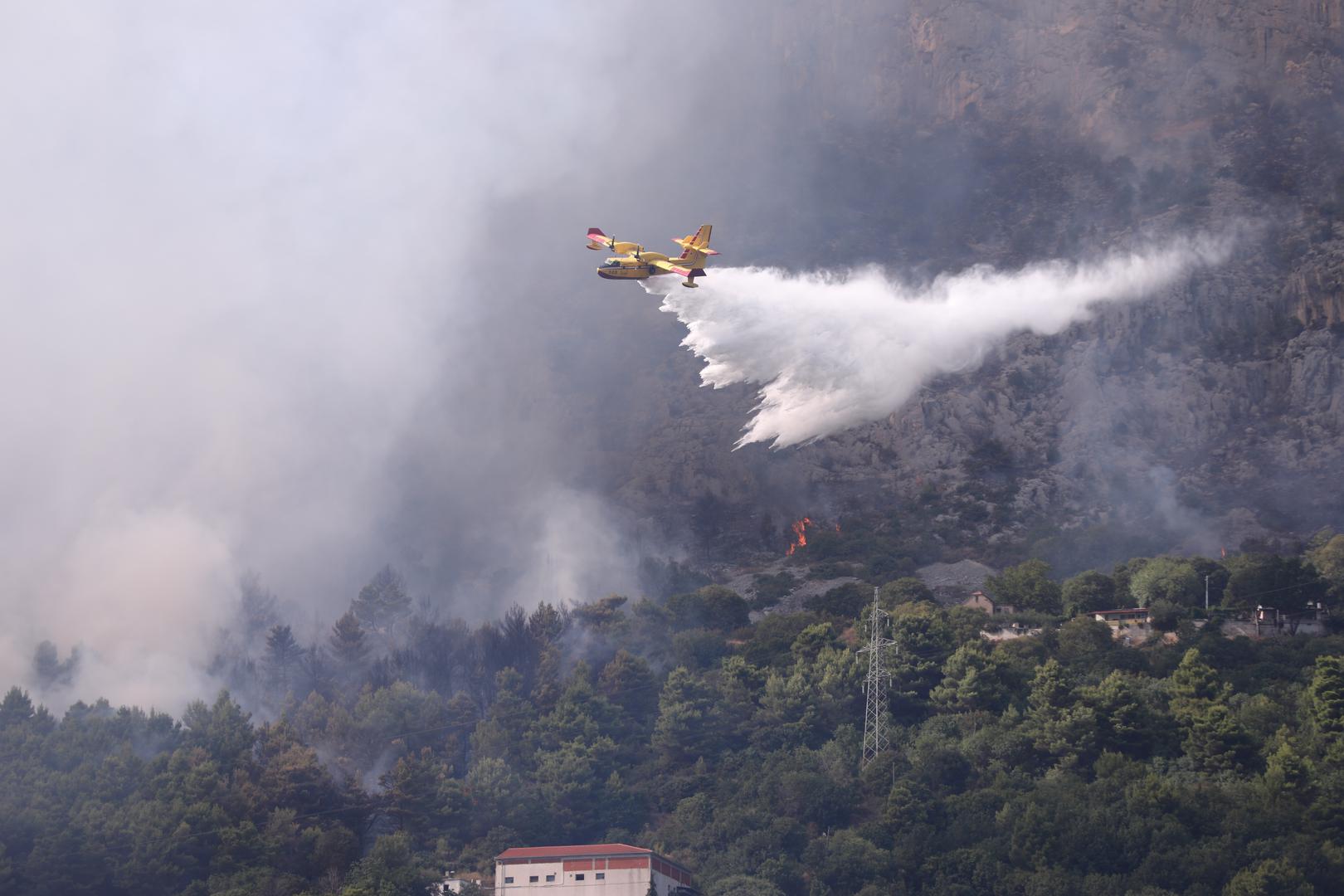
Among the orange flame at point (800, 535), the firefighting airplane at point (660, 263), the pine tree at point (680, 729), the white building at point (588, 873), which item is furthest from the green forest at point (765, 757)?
the firefighting airplane at point (660, 263)

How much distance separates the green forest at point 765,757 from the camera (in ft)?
263

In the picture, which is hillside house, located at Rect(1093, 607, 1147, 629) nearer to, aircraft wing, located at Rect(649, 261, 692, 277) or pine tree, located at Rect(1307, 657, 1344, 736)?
pine tree, located at Rect(1307, 657, 1344, 736)

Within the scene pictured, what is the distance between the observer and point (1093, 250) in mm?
143125

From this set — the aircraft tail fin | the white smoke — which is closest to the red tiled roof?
the aircraft tail fin

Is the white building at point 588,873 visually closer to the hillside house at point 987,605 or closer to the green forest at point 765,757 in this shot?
the green forest at point 765,757

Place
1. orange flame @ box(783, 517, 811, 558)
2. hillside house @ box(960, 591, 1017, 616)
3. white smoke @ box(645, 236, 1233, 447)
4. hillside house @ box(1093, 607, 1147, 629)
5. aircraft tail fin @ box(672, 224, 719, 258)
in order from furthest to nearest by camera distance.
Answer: orange flame @ box(783, 517, 811, 558)
hillside house @ box(960, 591, 1017, 616)
white smoke @ box(645, 236, 1233, 447)
hillside house @ box(1093, 607, 1147, 629)
aircraft tail fin @ box(672, 224, 719, 258)

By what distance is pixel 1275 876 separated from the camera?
74.9 metres

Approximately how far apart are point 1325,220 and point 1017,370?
87.6ft

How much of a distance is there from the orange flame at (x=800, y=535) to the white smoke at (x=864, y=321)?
20.8 feet

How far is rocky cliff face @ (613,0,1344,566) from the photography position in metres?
128

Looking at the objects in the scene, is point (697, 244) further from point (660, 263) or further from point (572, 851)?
point (572, 851)

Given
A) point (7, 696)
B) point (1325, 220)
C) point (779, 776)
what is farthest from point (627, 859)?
point (1325, 220)

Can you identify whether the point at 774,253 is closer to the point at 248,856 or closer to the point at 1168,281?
the point at 1168,281

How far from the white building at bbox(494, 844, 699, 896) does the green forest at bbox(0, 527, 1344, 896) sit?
2.57 metres
